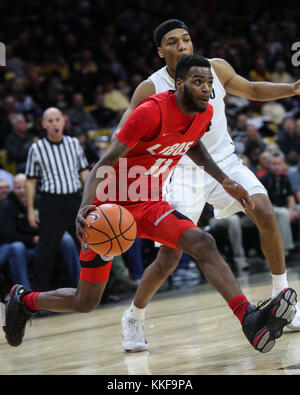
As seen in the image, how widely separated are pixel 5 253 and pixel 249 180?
12.2 feet

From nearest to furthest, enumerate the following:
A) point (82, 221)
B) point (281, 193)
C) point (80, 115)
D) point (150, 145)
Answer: point (82, 221), point (150, 145), point (281, 193), point (80, 115)

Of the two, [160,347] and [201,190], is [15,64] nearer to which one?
[201,190]

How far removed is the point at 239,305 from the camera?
3549 millimetres

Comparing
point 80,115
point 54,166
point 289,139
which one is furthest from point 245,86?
point 80,115

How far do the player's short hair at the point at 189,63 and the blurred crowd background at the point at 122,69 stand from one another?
4.13 m

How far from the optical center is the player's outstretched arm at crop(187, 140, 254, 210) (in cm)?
388

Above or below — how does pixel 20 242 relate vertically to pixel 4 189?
below

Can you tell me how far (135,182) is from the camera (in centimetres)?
404

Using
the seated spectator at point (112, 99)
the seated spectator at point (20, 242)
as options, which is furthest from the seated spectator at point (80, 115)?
the seated spectator at point (20, 242)

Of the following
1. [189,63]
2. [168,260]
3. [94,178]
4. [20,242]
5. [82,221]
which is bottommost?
[20,242]

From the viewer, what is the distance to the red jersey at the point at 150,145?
3.77 m

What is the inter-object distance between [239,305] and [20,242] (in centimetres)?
427

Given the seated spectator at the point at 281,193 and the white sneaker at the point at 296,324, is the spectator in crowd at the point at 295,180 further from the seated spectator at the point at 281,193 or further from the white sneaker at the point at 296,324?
the white sneaker at the point at 296,324
